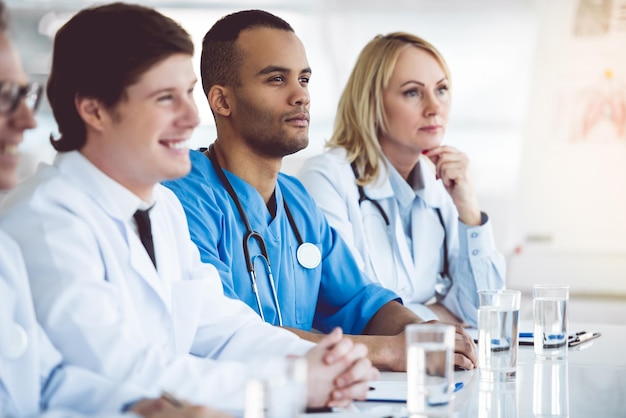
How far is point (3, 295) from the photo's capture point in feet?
3.91

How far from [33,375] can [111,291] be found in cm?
18

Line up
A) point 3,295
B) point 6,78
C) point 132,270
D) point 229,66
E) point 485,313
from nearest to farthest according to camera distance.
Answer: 1. point 3,295
2. point 6,78
3. point 132,270
4. point 485,313
5. point 229,66

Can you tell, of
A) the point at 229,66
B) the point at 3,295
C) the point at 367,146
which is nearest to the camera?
the point at 3,295

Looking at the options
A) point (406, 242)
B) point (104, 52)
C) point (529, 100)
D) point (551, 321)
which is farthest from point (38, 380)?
point (529, 100)

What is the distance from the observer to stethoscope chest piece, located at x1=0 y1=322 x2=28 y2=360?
1171 millimetres

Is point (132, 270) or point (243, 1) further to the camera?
point (243, 1)

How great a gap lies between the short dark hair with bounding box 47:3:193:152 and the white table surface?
588 mm

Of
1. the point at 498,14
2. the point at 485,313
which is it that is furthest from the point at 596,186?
the point at 485,313

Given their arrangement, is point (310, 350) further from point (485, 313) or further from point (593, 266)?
point (593, 266)

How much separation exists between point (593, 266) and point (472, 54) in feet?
4.00

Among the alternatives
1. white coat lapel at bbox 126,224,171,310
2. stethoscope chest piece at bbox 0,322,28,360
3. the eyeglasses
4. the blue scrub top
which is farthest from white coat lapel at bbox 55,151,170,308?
the blue scrub top

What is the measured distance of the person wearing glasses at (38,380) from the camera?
1.18 m

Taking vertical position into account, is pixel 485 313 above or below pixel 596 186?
below

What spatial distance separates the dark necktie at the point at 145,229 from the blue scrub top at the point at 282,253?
39 cm
